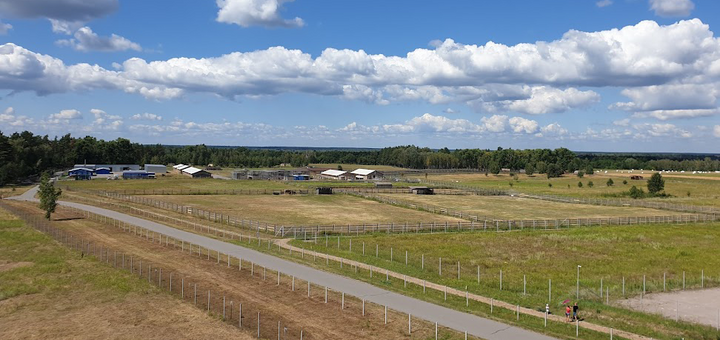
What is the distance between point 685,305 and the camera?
3092 centimetres

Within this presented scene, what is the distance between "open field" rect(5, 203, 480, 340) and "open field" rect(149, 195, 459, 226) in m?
28.0

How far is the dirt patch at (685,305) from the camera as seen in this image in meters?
28.3

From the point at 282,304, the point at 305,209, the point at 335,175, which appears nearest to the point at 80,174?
the point at 335,175

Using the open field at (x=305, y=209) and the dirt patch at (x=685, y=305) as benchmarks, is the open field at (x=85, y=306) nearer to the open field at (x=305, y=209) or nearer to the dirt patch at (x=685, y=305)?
the dirt patch at (x=685, y=305)

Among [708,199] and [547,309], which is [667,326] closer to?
[547,309]

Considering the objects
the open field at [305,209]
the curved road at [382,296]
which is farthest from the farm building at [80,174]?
the curved road at [382,296]

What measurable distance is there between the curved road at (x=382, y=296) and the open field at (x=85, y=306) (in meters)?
8.49

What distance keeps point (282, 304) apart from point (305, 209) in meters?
55.6

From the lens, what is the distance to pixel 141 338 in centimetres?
2411

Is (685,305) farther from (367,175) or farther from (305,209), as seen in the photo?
(367,175)

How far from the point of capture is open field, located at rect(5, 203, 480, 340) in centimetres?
2465

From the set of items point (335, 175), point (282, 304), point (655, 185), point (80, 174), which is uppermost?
point (80, 174)

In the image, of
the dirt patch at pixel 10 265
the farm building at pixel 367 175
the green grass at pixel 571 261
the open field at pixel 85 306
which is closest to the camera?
the open field at pixel 85 306

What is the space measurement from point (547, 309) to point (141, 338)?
20293mm
